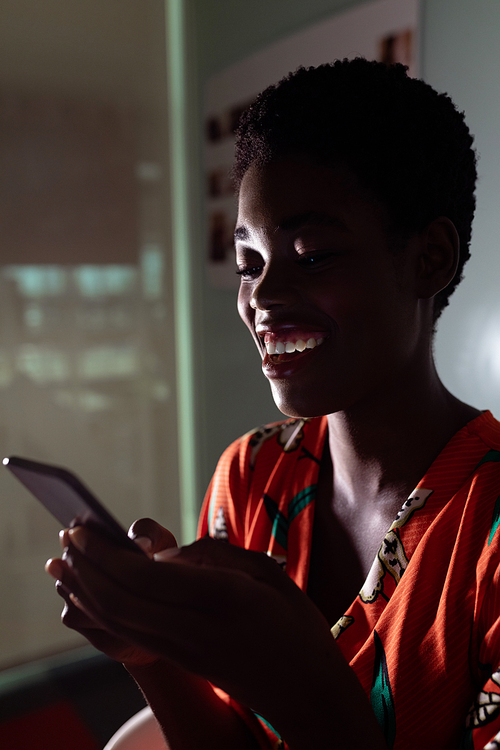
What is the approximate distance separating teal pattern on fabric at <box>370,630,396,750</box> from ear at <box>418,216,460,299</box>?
0.42 m

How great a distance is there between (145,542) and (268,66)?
64.8 inches

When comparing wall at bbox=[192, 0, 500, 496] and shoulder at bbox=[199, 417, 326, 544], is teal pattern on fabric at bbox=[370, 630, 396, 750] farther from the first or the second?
wall at bbox=[192, 0, 500, 496]

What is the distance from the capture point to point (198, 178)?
230 centimetres

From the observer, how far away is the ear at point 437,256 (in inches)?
29.0

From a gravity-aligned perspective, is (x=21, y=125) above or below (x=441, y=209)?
above

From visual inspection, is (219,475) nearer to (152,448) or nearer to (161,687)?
(161,687)

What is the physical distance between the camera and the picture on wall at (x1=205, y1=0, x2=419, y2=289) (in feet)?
4.52

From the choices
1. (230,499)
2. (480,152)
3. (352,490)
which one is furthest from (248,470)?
(480,152)

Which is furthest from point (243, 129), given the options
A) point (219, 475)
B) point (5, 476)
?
point (5, 476)

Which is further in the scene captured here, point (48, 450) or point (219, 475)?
point (48, 450)

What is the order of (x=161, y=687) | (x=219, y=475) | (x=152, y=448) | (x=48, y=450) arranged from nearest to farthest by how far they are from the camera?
(x=161, y=687) < (x=219, y=475) < (x=48, y=450) < (x=152, y=448)

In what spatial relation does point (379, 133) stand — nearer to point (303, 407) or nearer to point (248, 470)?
point (303, 407)

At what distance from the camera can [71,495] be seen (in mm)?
488

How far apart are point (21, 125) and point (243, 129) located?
5.01 feet
